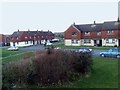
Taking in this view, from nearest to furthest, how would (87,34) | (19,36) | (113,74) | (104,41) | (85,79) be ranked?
(85,79) → (113,74) → (104,41) → (87,34) → (19,36)

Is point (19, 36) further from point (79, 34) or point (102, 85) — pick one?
point (102, 85)

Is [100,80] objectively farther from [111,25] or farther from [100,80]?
[111,25]

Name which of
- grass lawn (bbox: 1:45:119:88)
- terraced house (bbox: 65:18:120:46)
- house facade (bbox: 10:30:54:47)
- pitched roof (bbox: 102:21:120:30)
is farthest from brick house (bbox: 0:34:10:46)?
grass lawn (bbox: 1:45:119:88)

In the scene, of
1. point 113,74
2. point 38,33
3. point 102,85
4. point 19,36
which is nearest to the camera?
point 102,85

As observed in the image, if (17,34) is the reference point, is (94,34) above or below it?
below

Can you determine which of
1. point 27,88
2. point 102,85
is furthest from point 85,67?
point 27,88

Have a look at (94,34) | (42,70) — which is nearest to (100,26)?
(94,34)

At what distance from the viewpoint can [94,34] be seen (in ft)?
210

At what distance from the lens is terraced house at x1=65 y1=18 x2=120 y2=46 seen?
5882 cm

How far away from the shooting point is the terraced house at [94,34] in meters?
58.8

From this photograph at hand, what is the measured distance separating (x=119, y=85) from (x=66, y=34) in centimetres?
4898

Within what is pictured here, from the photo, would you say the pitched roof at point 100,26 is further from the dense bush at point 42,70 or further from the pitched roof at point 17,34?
the dense bush at point 42,70

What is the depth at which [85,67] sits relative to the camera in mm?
24594

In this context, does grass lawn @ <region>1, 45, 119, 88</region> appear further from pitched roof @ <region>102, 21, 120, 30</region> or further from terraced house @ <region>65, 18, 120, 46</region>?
pitched roof @ <region>102, 21, 120, 30</region>
